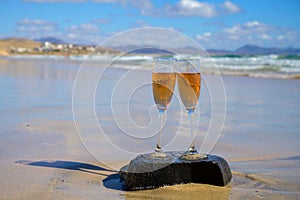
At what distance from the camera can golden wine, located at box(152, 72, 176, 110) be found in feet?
9.95

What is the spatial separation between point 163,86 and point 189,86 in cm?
18

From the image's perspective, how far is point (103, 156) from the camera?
4.06 meters

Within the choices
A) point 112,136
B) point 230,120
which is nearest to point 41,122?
point 112,136

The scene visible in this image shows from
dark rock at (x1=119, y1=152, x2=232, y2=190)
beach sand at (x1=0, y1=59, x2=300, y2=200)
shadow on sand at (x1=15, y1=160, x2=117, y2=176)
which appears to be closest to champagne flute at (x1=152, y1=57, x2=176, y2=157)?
dark rock at (x1=119, y1=152, x2=232, y2=190)

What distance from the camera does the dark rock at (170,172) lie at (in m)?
3.08

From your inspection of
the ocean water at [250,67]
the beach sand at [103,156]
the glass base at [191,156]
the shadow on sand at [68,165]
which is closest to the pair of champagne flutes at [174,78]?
the glass base at [191,156]

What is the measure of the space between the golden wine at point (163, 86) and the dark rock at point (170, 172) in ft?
1.34

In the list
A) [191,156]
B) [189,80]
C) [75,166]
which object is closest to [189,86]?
[189,80]

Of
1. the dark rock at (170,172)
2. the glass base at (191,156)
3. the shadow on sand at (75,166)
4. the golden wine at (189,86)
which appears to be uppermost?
the golden wine at (189,86)

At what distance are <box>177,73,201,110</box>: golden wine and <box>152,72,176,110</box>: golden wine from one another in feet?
0.23

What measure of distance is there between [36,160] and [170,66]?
153 centimetres

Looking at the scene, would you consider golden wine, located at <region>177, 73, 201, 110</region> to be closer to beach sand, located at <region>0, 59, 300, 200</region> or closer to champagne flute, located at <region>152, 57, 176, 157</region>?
champagne flute, located at <region>152, 57, 176, 157</region>

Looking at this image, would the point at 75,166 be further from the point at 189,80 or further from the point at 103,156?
the point at 189,80

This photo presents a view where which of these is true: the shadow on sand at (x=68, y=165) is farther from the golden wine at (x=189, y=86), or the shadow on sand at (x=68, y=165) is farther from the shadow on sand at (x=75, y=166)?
the golden wine at (x=189, y=86)
